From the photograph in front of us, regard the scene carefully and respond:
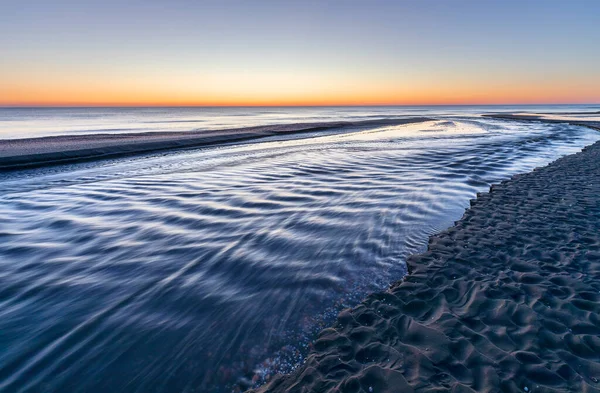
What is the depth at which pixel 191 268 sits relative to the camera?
6762 millimetres

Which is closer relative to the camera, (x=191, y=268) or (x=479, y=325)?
(x=479, y=325)

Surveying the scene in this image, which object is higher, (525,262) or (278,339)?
(525,262)

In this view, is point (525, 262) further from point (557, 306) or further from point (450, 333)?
point (450, 333)

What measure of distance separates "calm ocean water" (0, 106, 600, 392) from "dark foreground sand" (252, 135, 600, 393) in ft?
1.83

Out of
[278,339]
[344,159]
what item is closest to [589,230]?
[278,339]

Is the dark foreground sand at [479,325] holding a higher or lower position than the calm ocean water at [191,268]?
higher

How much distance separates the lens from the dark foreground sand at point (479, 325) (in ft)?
11.6

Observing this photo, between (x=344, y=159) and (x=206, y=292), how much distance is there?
16.6m

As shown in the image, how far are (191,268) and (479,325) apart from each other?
5.55 meters

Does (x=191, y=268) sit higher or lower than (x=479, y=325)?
lower

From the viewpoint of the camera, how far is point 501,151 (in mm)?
23438

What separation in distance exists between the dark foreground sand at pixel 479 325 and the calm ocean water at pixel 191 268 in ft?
1.83

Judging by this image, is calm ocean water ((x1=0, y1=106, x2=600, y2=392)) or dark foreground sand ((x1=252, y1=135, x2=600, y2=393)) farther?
calm ocean water ((x1=0, y1=106, x2=600, y2=392))

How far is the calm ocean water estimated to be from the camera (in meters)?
4.28
